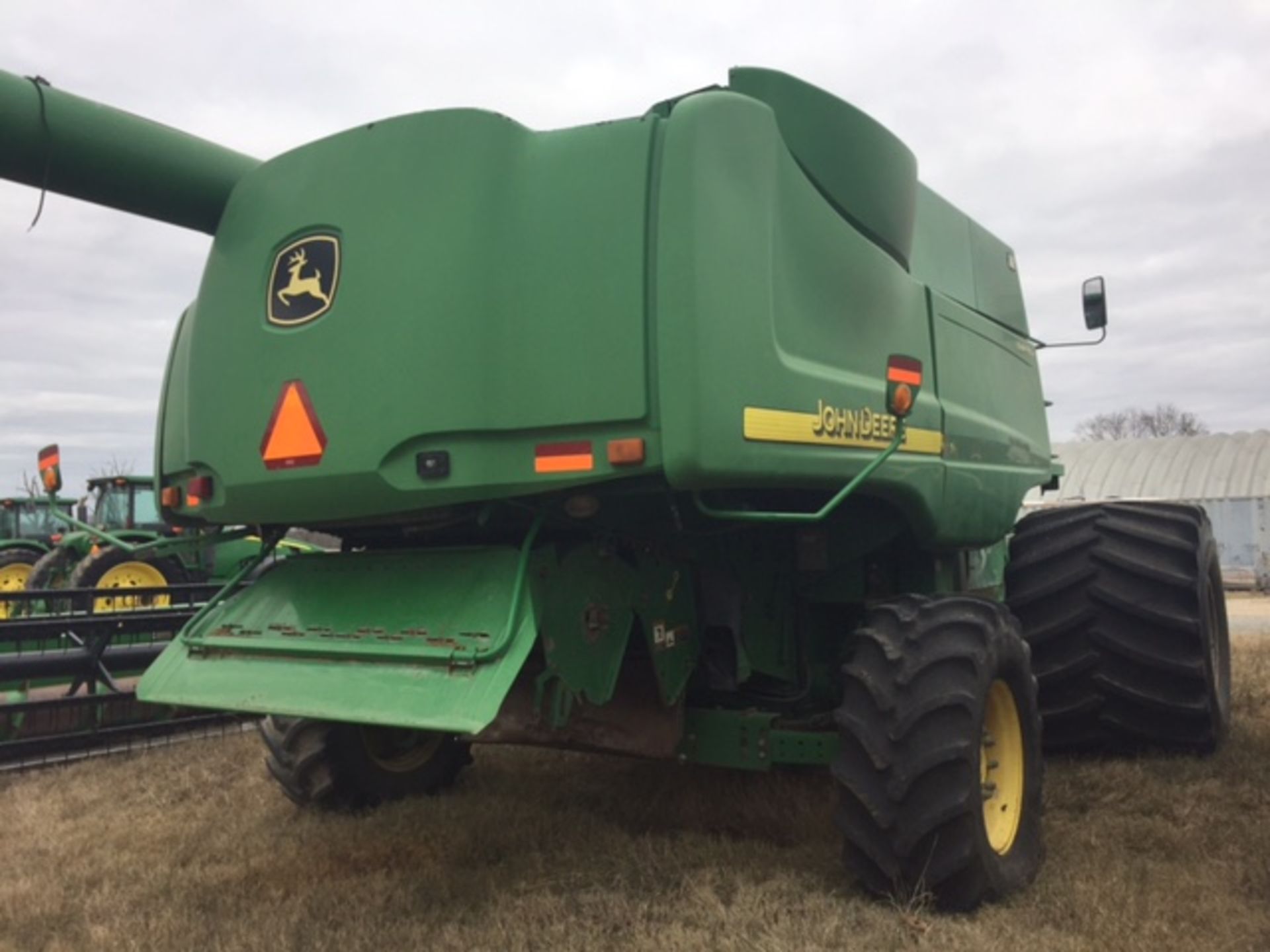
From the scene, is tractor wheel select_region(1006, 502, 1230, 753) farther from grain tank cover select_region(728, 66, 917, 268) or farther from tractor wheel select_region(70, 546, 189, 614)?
tractor wheel select_region(70, 546, 189, 614)

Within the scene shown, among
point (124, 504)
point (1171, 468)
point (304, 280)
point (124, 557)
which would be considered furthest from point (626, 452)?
point (1171, 468)

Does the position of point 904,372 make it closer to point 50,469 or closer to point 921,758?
point 921,758

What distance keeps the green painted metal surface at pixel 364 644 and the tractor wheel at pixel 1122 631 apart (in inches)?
109

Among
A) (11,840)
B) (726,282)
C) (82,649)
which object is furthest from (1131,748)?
(82,649)

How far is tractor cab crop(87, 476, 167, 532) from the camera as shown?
1191 centimetres

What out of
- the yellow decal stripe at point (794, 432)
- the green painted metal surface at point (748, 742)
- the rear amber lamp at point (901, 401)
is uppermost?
the rear amber lamp at point (901, 401)

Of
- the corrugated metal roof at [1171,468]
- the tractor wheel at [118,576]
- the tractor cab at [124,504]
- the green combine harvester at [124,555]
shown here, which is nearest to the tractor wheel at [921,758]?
the green combine harvester at [124,555]

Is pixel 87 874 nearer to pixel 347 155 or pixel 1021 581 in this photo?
pixel 347 155

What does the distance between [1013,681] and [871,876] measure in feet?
2.77

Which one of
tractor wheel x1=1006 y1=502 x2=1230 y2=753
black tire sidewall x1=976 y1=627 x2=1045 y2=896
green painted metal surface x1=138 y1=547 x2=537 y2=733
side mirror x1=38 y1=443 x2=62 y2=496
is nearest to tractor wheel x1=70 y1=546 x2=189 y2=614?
side mirror x1=38 y1=443 x2=62 y2=496

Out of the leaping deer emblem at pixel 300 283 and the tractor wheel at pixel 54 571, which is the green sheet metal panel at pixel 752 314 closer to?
the leaping deer emblem at pixel 300 283

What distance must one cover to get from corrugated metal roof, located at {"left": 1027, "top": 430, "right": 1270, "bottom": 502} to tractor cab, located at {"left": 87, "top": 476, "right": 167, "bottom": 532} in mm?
20700

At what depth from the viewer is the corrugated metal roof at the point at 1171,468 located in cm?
2878

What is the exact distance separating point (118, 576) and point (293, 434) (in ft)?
23.9
